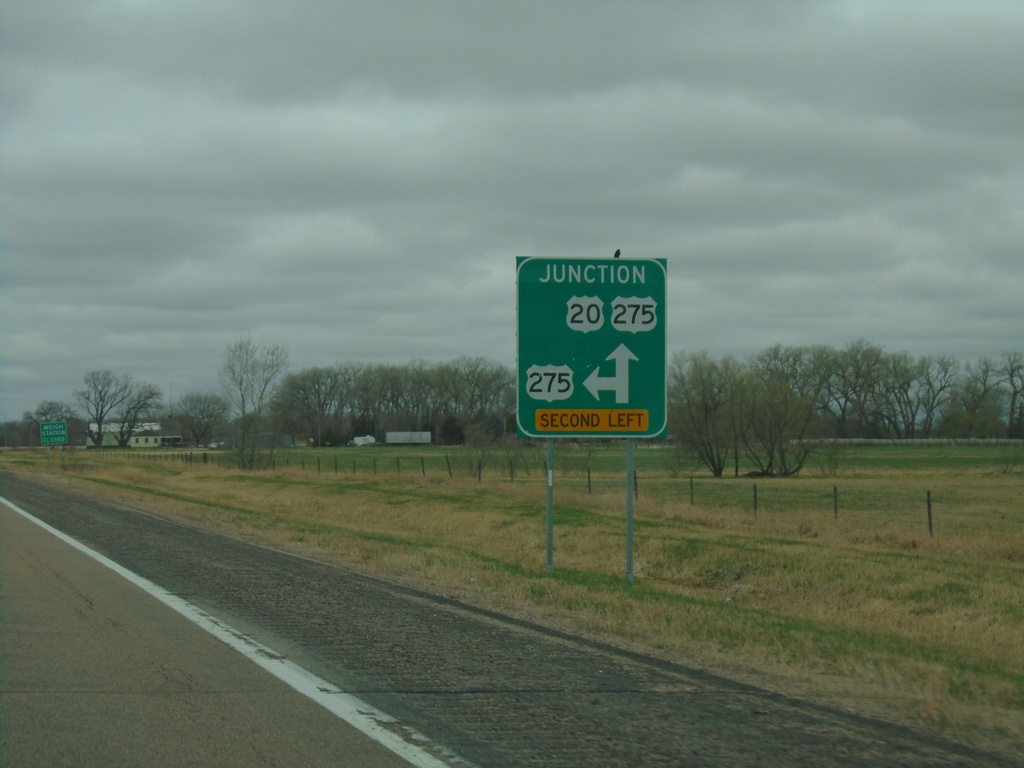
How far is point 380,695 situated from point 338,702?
38cm

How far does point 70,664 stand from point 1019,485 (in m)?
54.4

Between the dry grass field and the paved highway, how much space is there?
2.49 feet

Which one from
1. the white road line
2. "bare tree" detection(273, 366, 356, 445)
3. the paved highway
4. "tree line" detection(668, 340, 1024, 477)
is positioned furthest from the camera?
"bare tree" detection(273, 366, 356, 445)

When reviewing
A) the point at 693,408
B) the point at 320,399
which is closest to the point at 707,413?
the point at 693,408

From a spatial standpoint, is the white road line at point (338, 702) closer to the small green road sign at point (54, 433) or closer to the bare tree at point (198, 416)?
the small green road sign at point (54, 433)

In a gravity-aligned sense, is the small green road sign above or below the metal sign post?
below

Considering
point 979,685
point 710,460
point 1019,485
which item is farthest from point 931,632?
point 710,460

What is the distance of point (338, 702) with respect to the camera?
712 centimetres

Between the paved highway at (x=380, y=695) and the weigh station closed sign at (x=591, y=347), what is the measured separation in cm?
424

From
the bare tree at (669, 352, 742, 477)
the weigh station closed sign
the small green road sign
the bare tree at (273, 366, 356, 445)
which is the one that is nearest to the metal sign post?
the weigh station closed sign

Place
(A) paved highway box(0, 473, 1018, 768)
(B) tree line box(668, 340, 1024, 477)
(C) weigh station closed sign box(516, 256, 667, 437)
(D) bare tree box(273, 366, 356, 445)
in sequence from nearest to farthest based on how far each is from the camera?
(A) paved highway box(0, 473, 1018, 768)
(C) weigh station closed sign box(516, 256, 667, 437)
(B) tree line box(668, 340, 1024, 477)
(D) bare tree box(273, 366, 356, 445)

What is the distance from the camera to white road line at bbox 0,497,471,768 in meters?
5.95

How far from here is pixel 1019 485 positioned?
52469 mm

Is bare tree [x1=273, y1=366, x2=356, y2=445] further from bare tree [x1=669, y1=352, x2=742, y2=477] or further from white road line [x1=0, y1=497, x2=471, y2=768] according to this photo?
white road line [x1=0, y1=497, x2=471, y2=768]
